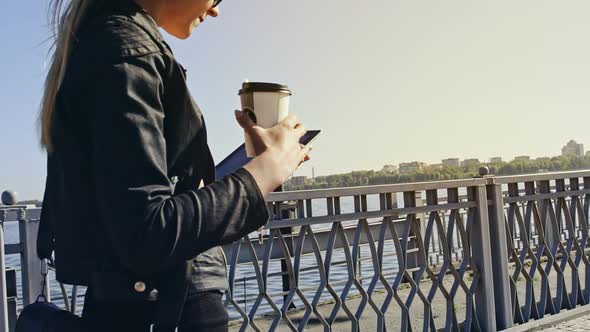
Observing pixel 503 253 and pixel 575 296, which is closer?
pixel 503 253

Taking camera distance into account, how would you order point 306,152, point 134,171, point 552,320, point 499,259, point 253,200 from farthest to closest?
point 552,320, point 499,259, point 306,152, point 253,200, point 134,171

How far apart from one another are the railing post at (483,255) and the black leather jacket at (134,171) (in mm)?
3946

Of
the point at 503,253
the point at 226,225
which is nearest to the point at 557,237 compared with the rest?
the point at 503,253

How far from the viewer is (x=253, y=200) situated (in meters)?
1.04

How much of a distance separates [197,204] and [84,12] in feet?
1.50

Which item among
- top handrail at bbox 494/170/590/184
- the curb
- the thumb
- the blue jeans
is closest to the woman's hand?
the thumb

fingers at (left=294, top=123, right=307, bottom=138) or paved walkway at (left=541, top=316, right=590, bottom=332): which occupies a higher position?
fingers at (left=294, top=123, right=307, bottom=138)

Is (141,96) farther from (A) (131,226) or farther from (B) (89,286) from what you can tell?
(B) (89,286)

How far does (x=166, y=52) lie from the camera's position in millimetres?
1084

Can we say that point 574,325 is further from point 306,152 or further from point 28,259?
point 306,152

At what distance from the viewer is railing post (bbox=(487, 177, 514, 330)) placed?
16.1 feet

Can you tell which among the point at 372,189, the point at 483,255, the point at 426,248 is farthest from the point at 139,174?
the point at 483,255

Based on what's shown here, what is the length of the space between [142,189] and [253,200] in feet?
0.66

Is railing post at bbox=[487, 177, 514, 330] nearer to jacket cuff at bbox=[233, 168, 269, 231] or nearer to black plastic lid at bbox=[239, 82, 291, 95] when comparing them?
black plastic lid at bbox=[239, 82, 291, 95]
